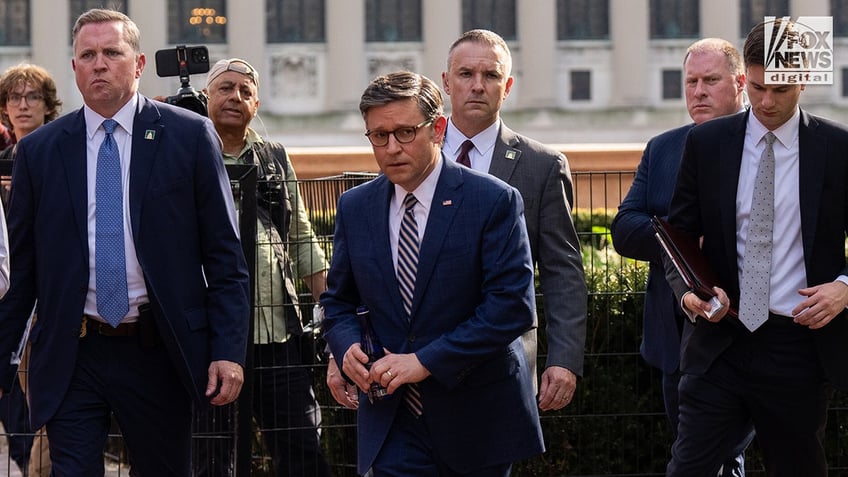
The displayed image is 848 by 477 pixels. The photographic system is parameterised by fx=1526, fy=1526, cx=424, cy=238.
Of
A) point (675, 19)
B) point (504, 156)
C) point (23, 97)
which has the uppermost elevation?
point (675, 19)

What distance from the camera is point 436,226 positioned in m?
5.20

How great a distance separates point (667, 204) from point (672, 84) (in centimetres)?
4693

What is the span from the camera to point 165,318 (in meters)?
5.68

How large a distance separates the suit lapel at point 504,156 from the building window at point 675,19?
4795 centimetres

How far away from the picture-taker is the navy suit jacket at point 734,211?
5.84 m

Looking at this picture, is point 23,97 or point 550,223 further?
point 23,97

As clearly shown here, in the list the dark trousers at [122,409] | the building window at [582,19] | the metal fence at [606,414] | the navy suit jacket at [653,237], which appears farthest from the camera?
the building window at [582,19]

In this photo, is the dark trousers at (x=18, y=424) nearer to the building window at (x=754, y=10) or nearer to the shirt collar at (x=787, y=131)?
the shirt collar at (x=787, y=131)

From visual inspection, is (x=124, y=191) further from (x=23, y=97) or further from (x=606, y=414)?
(x=23, y=97)

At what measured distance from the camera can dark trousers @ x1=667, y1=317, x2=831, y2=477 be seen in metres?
5.88

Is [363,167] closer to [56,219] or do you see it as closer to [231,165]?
[231,165]

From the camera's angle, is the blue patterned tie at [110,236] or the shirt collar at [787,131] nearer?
the blue patterned tie at [110,236]

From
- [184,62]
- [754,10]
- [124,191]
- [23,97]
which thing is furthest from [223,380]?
[754,10]

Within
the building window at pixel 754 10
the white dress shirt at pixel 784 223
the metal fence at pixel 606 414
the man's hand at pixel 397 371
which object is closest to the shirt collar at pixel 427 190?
the man's hand at pixel 397 371
